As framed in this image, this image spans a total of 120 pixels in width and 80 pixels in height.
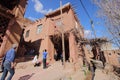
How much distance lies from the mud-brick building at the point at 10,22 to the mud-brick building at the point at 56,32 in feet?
15.9

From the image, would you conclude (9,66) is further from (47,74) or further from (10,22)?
(10,22)

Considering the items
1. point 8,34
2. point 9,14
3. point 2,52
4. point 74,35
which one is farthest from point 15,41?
point 74,35

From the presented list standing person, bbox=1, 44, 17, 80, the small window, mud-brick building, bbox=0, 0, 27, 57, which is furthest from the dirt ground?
the small window

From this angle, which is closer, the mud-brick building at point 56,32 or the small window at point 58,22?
the mud-brick building at point 56,32

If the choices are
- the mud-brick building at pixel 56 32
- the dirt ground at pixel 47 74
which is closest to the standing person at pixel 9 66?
the dirt ground at pixel 47 74

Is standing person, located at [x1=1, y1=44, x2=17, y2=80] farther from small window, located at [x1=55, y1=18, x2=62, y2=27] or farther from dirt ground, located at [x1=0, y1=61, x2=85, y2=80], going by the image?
small window, located at [x1=55, y1=18, x2=62, y2=27]

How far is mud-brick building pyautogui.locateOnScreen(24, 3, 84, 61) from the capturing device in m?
14.4

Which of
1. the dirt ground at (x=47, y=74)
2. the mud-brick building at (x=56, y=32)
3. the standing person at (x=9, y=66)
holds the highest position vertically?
the mud-brick building at (x=56, y=32)

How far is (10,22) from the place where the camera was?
10.9m

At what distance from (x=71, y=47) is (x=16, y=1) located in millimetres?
8263

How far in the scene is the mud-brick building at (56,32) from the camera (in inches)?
568

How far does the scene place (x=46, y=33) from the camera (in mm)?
16453

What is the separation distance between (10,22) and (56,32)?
662 cm

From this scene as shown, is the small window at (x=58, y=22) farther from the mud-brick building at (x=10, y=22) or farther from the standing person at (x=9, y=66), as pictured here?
the standing person at (x=9, y=66)
